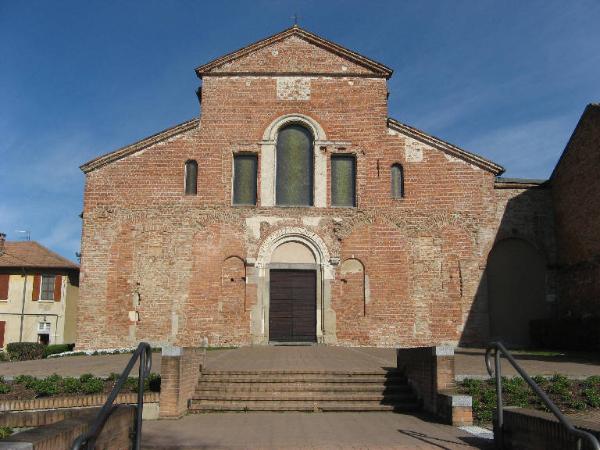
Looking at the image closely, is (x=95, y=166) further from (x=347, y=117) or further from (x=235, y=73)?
(x=347, y=117)

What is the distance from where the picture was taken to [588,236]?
18.1 m

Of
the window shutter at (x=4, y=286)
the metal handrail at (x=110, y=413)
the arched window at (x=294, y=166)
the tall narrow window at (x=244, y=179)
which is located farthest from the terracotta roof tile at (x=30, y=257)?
the metal handrail at (x=110, y=413)

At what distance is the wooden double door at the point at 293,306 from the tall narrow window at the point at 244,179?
276cm

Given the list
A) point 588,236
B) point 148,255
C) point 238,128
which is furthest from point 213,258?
point 588,236

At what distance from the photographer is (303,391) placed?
10.4m

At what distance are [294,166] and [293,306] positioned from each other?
4915mm

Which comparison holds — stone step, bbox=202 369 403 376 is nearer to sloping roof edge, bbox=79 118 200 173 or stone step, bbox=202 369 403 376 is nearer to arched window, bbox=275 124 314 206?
arched window, bbox=275 124 314 206

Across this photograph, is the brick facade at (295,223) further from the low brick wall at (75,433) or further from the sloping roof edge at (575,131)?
the low brick wall at (75,433)

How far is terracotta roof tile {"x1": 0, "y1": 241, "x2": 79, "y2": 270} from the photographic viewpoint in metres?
33.4

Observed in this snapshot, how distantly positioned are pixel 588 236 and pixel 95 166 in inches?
650

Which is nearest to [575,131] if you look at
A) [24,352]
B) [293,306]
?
[293,306]

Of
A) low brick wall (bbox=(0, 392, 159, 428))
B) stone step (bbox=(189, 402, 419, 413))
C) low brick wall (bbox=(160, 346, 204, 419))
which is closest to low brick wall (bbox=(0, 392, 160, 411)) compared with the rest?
low brick wall (bbox=(0, 392, 159, 428))

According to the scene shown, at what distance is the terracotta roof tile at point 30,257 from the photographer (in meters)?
33.4

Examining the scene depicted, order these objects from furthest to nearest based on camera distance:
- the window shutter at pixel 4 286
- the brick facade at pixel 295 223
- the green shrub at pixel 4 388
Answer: the window shutter at pixel 4 286
the brick facade at pixel 295 223
the green shrub at pixel 4 388
